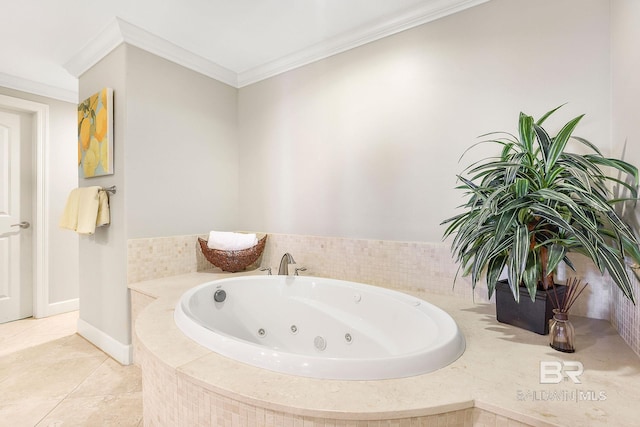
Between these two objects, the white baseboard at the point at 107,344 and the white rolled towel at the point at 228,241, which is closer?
the white baseboard at the point at 107,344

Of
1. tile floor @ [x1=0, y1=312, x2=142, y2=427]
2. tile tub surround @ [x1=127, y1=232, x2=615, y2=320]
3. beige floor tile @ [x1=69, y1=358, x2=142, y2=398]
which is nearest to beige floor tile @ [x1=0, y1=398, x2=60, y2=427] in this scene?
tile floor @ [x1=0, y1=312, x2=142, y2=427]

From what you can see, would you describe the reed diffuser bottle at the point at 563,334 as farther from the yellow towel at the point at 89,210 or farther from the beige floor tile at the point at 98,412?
the yellow towel at the point at 89,210

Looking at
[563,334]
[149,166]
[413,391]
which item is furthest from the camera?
[149,166]

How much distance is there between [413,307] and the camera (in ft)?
4.98

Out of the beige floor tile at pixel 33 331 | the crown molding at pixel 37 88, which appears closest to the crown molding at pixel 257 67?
the crown molding at pixel 37 88

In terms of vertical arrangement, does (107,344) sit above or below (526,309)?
below

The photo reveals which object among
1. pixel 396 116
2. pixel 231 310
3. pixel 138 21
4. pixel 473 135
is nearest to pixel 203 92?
pixel 138 21

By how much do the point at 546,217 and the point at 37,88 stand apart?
4.05m

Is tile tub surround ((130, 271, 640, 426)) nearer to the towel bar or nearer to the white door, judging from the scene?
the towel bar

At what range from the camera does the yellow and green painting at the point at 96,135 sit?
2.17 meters

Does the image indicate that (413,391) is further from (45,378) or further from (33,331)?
(33,331)

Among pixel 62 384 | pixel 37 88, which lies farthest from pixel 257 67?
pixel 62 384

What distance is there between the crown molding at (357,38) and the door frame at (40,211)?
1.97 meters

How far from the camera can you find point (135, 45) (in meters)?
2.13
